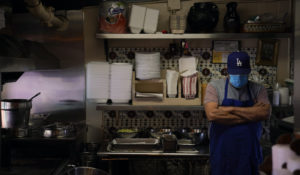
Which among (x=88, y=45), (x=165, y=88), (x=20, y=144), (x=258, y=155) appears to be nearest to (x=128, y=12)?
(x=88, y=45)

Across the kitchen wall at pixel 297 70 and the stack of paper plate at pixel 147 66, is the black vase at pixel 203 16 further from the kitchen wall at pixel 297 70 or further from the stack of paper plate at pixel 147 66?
the kitchen wall at pixel 297 70

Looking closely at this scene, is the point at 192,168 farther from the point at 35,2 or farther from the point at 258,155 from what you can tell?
the point at 35,2

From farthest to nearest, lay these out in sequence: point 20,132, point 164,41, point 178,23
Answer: point 164,41, point 178,23, point 20,132

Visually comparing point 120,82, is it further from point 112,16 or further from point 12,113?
point 12,113

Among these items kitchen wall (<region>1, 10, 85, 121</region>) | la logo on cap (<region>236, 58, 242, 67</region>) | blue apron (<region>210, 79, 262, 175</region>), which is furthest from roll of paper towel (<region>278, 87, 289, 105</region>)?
kitchen wall (<region>1, 10, 85, 121</region>)

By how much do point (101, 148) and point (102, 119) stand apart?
1.87 ft

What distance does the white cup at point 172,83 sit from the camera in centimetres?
383

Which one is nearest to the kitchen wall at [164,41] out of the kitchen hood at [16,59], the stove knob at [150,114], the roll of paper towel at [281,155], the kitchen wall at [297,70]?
the stove knob at [150,114]

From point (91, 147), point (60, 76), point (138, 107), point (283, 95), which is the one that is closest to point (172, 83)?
point (138, 107)

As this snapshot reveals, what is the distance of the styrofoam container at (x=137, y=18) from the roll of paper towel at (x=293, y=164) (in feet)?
9.53

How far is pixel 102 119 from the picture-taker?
13.8 feet

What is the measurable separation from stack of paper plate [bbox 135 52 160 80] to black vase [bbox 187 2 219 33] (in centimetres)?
56

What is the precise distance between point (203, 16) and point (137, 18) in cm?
74

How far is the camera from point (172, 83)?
383 centimetres
